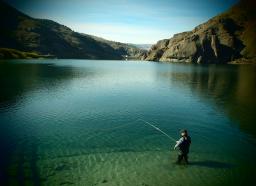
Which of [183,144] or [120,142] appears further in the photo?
[120,142]

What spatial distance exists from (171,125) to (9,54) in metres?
198

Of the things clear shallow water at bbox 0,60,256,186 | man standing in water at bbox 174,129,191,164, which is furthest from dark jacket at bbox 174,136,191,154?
clear shallow water at bbox 0,60,256,186

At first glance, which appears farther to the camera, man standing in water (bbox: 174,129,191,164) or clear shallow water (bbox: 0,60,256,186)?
man standing in water (bbox: 174,129,191,164)

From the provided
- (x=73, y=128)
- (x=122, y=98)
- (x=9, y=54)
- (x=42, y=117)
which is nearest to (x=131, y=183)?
(x=73, y=128)

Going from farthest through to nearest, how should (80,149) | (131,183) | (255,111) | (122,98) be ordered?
(122,98) < (255,111) < (80,149) < (131,183)

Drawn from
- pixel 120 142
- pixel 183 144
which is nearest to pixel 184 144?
pixel 183 144

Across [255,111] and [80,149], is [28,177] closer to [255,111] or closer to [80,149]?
[80,149]

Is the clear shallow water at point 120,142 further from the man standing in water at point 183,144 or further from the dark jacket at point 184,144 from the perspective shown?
the dark jacket at point 184,144

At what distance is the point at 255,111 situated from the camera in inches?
1526

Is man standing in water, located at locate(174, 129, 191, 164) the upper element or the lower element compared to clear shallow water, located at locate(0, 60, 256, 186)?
upper

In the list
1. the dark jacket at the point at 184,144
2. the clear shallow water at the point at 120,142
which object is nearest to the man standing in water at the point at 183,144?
the dark jacket at the point at 184,144

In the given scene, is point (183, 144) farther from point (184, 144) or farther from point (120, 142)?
point (120, 142)

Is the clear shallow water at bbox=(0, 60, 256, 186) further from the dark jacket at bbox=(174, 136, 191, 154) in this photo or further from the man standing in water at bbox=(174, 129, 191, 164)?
the dark jacket at bbox=(174, 136, 191, 154)

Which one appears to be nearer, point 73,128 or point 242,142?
point 242,142
